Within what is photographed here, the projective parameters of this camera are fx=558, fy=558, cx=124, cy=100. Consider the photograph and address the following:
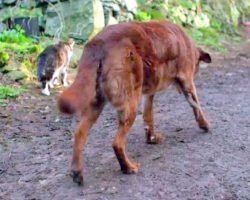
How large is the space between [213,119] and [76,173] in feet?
8.16

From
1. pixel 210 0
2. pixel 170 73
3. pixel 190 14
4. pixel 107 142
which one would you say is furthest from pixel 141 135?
pixel 210 0

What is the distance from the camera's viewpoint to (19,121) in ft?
22.5

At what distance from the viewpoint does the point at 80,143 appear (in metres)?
4.51

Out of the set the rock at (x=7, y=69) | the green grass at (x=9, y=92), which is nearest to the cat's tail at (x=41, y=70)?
the green grass at (x=9, y=92)

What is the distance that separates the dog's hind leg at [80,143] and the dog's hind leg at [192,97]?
1.35 m

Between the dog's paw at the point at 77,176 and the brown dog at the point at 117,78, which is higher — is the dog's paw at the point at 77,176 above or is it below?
below

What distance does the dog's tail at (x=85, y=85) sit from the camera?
416 centimetres

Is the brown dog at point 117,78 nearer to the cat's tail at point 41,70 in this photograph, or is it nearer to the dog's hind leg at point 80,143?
the dog's hind leg at point 80,143

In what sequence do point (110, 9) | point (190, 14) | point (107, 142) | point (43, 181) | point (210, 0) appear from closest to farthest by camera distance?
point (43, 181), point (107, 142), point (110, 9), point (190, 14), point (210, 0)

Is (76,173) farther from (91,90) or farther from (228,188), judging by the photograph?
(228,188)

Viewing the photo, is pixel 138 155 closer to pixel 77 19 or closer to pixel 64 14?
pixel 77 19

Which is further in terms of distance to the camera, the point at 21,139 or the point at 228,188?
the point at 21,139

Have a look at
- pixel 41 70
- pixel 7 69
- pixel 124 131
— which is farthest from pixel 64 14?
pixel 124 131

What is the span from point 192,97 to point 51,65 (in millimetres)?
3006
